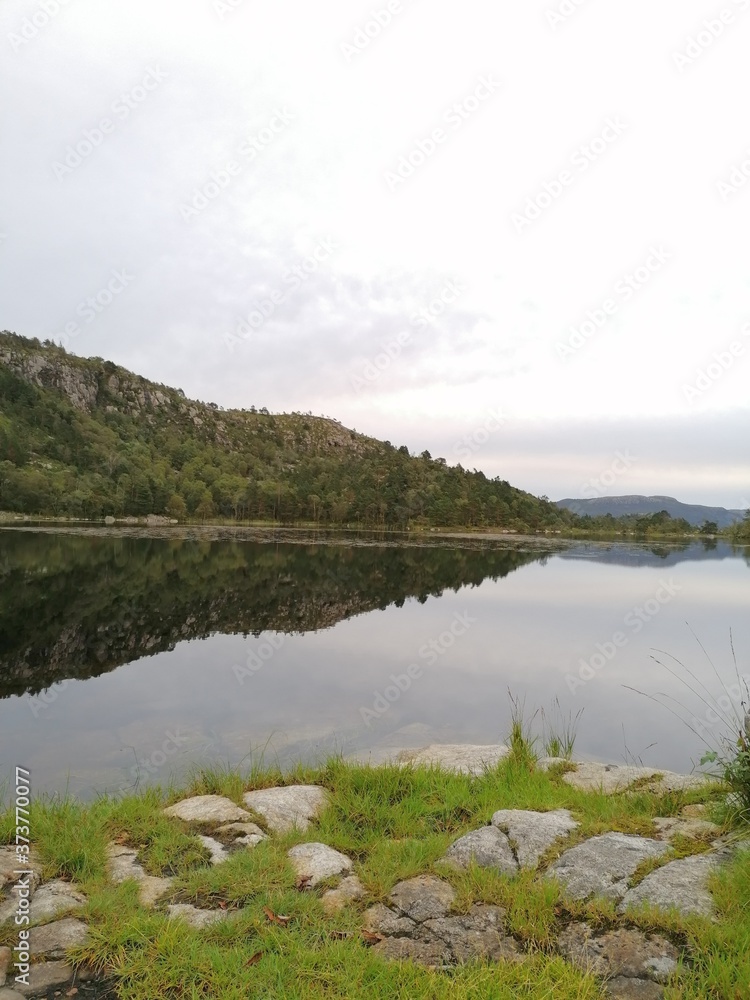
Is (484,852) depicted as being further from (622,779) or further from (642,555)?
(642,555)

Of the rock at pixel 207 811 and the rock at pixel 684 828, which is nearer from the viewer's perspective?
the rock at pixel 684 828

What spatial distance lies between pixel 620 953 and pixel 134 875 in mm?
3541

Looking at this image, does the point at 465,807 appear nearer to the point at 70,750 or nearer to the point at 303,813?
the point at 303,813

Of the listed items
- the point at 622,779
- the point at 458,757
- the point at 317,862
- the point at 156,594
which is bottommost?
the point at 458,757

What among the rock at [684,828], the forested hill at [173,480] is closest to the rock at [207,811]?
the rock at [684,828]

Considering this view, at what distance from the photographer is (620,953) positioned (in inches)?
137

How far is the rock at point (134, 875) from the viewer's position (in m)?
4.24

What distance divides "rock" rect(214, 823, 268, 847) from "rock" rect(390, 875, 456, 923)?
1.52 meters

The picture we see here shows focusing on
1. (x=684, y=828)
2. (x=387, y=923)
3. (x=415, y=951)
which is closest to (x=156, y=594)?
(x=387, y=923)

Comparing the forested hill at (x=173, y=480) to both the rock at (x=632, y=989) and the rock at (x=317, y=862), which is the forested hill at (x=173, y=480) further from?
the rock at (x=632, y=989)

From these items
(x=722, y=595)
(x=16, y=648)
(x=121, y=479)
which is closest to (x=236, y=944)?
(x=16, y=648)

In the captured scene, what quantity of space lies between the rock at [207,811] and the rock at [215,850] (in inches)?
18.4

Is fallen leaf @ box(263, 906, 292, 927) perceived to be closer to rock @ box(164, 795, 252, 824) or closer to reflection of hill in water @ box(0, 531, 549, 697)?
rock @ box(164, 795, 252, 824)

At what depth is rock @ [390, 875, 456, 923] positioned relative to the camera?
403 cm
